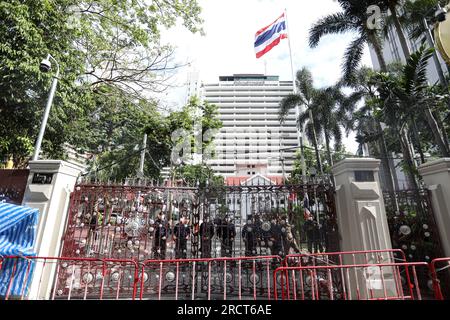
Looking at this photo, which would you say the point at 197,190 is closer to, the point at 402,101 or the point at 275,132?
the point at 402,101

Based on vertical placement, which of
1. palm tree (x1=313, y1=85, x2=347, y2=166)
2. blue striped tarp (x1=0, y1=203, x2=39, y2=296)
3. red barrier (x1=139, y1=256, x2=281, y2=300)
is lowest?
red barrier (x1=139, y1=256, x2=281, y2=300)

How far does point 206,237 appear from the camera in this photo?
6.80 metres

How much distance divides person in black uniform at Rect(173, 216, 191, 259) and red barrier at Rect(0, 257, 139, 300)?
1315 millimetres

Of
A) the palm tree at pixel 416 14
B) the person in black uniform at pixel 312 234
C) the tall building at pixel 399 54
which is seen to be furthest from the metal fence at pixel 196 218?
the tall building at pixel 399 54

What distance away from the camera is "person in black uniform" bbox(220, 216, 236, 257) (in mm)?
6950

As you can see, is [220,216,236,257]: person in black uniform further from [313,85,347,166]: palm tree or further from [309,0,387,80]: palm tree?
[313,85,347,166]: palm tree

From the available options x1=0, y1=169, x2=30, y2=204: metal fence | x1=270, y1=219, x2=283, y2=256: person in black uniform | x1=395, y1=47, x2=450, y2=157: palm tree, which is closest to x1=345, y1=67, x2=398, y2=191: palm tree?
x1=395, y1=47, x2=450, y2=157: palm tree

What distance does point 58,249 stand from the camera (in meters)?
6.02

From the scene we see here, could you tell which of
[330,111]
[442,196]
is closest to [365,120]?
[330,111]

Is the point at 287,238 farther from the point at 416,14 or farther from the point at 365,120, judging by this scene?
the point at 365,120

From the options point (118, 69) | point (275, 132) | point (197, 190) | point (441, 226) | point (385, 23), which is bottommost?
point (441, 226)

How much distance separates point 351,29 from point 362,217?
44.1ft
